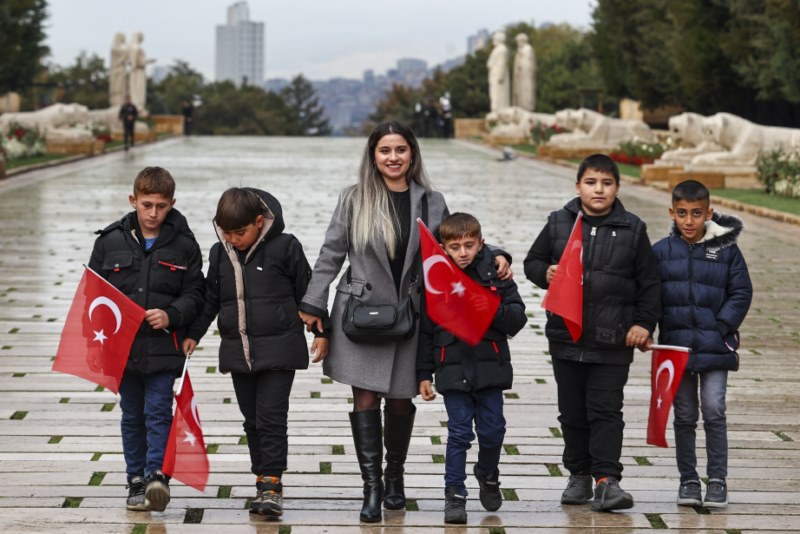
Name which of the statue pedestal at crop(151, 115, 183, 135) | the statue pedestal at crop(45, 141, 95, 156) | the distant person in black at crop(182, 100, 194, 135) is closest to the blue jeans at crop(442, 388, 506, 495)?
the statue pedestal at crop(45, 141, 95, 156)

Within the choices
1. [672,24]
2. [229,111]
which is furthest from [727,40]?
[229,111]

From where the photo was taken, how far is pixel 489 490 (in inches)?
222

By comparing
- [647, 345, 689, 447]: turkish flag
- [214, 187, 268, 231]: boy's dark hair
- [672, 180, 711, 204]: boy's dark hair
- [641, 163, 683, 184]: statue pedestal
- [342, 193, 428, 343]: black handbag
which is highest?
[672, 180, 711, 204]: boy's dark hair

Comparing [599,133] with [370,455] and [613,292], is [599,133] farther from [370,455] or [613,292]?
[370,455]

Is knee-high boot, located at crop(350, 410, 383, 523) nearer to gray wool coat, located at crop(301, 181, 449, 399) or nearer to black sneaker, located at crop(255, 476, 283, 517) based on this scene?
gray wool coat, located at crop(301, 181, 449, 399)

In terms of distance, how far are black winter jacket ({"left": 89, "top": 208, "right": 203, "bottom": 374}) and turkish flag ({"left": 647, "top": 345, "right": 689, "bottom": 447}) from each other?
5.80 feet

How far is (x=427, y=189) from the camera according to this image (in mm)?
5766

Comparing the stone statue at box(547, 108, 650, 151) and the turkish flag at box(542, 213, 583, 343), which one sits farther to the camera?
the stone statue at box(547, 108, 650, 151)

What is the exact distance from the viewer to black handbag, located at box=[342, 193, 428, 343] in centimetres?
549

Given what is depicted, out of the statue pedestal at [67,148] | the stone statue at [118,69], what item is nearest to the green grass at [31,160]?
the statue pedestal at [67,148]

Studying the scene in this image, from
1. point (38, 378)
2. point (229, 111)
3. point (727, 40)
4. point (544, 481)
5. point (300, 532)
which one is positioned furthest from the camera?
point (229, 111)

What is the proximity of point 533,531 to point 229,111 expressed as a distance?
9913 centimetres

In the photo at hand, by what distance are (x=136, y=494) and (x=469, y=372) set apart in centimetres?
133

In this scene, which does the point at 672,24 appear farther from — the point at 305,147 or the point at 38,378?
the point at 38,378
